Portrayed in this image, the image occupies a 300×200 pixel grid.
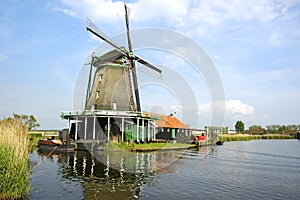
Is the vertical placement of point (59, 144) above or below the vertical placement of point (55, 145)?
above

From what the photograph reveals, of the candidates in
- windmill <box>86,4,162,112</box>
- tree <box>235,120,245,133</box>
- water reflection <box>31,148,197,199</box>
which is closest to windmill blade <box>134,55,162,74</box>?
windmill <box>86,4,162,112</box>

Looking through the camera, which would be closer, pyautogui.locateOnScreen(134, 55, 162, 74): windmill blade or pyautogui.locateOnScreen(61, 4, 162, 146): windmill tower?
pyautogui.locateOnScreen(61, 4, 162, 146): windmill tower

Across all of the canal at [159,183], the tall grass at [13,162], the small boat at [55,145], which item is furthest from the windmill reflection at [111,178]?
the small boat at [55,145]

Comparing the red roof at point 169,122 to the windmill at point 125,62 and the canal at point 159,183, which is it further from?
the canal at point 159,183

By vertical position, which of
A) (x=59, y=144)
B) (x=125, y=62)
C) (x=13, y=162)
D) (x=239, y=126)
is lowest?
(x=59, y=144)

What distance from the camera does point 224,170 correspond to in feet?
55.2

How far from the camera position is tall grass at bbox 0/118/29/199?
7.82 metres

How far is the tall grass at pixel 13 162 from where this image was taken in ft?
25.6

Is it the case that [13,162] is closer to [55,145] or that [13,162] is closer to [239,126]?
[55,145]

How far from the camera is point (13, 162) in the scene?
7938mm

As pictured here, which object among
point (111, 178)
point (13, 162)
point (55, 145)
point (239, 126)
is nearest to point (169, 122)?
point (55, 145)

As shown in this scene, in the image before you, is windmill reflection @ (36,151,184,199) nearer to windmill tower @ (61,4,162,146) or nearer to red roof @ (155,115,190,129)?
windmill tower @ (61,4,162,146)

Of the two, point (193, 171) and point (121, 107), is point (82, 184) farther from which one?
point (121, 107)

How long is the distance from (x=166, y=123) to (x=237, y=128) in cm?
7670
